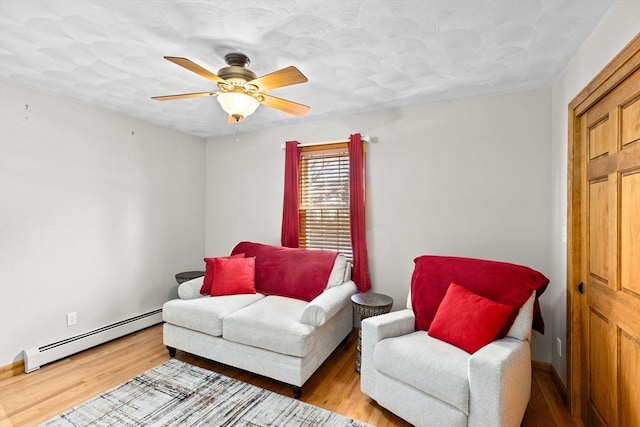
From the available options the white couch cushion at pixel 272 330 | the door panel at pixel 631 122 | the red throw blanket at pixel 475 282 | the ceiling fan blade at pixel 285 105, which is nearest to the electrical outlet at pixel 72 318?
the white couch cushion at pixel 272 330

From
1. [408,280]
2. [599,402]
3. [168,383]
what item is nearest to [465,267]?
[408,280]

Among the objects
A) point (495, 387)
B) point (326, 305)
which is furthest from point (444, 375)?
point (326, 305)

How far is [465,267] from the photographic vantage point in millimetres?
2340

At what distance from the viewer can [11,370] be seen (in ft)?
8.20

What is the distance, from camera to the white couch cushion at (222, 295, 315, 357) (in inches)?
87.4

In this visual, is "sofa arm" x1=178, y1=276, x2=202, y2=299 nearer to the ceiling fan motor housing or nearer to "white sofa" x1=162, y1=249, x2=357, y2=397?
"white sofa" x1=162, y1=249, x2=357, y2=397

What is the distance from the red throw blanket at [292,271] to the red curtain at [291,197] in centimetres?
25

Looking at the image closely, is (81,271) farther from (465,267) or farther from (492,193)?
(492,193)

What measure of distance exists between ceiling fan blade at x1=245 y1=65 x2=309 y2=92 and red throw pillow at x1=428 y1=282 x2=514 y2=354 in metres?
1.80

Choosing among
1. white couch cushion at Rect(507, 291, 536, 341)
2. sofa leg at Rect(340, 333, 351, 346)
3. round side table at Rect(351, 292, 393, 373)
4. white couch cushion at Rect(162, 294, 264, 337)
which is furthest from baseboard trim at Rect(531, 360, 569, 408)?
white couch cushion at Rect(162, 294, 264, 337)

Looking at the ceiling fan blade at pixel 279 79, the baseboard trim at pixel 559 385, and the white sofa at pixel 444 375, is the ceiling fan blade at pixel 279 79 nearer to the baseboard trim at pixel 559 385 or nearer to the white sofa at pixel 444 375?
the white sofa at pixel 444 375

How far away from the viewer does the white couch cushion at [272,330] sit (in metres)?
2.22

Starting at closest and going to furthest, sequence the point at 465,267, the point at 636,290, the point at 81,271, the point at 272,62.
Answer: the point at 636,290, the point at 272,62, the point at 465,267, the point at 81,271

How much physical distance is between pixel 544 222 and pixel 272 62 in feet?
8.49
